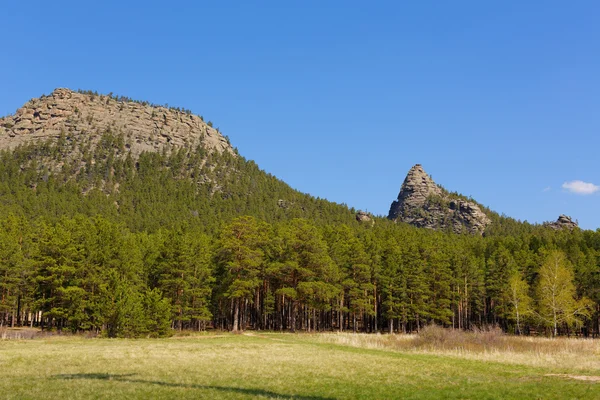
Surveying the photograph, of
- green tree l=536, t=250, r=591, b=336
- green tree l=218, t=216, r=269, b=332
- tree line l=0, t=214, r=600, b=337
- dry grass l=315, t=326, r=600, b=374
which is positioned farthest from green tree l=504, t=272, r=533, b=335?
green tree l=218, t=216, r=269, b=332

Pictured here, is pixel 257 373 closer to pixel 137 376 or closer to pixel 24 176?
pixel 137 376

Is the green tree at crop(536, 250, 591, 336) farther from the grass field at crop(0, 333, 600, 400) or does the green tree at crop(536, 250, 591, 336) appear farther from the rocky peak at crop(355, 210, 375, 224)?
the rocky peak at crop(355, 210, 375, 224)

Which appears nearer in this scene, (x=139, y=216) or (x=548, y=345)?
(x=548, y=345)

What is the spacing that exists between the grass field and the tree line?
19807mm

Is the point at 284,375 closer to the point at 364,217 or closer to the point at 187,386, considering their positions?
the point at 187,386

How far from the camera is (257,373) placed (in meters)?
23.3

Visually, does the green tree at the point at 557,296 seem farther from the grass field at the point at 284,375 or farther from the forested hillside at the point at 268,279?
the grass field at the point at 284,375

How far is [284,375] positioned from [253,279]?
42.7m

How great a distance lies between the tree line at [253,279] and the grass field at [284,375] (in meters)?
19.8

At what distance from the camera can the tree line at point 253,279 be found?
56.1 meters

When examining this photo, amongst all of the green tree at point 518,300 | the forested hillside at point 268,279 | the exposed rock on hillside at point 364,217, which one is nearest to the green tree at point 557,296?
the forested hillside at point 268,279

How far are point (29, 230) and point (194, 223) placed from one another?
179ft


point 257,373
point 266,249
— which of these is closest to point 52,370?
point 257,373

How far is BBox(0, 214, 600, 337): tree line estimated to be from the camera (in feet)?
184
